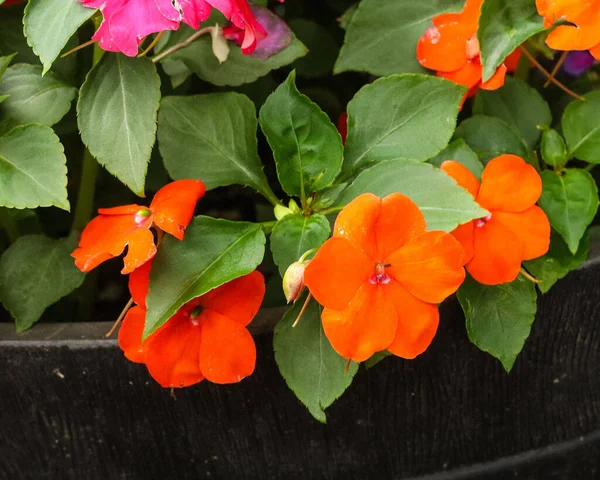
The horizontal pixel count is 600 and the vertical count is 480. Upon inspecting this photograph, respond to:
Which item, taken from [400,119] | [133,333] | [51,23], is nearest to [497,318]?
[400,119]

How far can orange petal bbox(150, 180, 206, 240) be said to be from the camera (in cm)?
47

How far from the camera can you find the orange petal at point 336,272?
414 mm

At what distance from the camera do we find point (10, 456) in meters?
0.65

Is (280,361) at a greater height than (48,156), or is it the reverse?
(48,156)

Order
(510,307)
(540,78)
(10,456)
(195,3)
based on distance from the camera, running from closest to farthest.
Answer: (195,3) → (510,307) → (10,456) → (540,78)

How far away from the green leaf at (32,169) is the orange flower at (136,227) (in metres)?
0.04

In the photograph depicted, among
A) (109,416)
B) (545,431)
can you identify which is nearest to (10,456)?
(109,416)

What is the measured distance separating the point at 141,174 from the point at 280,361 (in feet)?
0.53

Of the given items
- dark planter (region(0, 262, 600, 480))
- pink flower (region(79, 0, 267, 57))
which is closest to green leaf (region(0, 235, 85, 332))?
dark planter (region(0, 262, 600, 480))

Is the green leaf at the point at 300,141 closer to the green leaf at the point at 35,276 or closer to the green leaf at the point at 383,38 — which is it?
the green leaf at the point at 383,38

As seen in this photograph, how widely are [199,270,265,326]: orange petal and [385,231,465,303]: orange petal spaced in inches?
3.9

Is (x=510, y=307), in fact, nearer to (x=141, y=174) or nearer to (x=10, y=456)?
(x=141, y=174)

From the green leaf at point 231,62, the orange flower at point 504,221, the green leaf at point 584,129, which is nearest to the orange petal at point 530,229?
the orange flower at point 504,221

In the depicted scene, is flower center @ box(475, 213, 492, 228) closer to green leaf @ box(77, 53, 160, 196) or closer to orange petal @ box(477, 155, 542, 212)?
orange petal @ box(477, 155, 542, 212)
